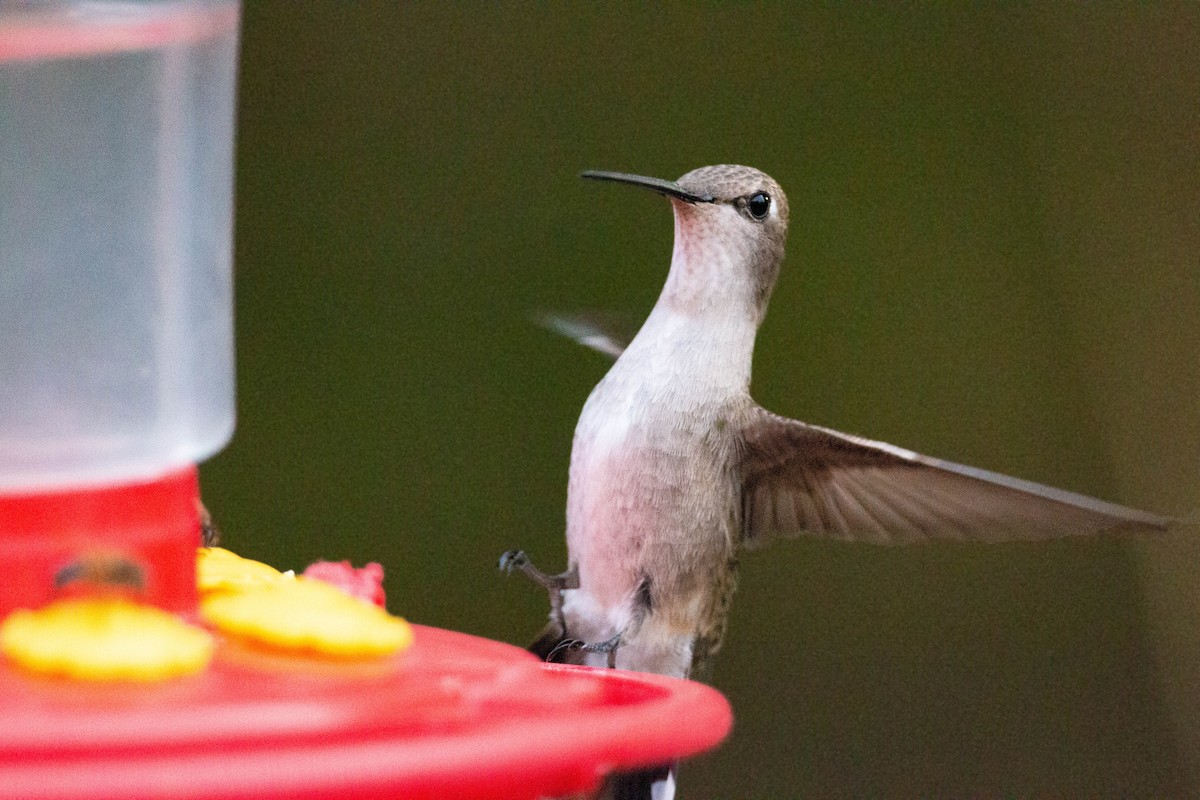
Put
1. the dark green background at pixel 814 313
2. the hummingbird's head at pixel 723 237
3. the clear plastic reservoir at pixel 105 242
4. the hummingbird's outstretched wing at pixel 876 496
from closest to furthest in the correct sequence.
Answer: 1. the clear plastic reservoir at pixel 105 242
2. the hummingbird's outstretched wing at pixel 876 496
3. the hummingbird's head at pixel 723 237
4. the dark green background at pixel 814 313

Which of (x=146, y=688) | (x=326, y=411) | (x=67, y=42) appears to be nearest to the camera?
(x=146, y=688)

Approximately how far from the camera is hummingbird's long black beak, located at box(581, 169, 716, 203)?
2635 mm

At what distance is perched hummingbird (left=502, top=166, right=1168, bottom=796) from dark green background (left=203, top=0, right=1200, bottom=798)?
168 cm

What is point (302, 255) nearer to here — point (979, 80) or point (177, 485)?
point (979, 80)

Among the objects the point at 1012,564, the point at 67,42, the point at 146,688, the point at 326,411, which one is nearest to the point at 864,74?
the point at 1012,564

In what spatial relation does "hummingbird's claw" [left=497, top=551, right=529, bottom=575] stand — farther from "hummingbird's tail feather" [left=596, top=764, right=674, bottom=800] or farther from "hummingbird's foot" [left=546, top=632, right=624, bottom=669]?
"hummingbird's tail feather" [left=596, top=764, right=674, bottom=800]

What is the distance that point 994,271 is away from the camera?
4.91 meters

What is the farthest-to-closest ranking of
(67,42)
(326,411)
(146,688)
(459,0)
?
(459,0) → (326,411) → (67,42) → (146,688)

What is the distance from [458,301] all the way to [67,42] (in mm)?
3055

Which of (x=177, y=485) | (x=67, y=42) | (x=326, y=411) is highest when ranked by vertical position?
(x=67, y=42)

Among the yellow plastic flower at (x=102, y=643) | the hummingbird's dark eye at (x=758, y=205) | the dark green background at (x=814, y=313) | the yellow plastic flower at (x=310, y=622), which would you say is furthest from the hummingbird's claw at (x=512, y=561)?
the dark green background at (x=814, y=313)

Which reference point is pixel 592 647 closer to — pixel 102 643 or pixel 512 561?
pixel 512 561

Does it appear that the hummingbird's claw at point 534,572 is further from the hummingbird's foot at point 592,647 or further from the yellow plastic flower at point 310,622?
the yellow plastic flower at point 310,622

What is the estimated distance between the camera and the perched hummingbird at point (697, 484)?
2.58 meters
